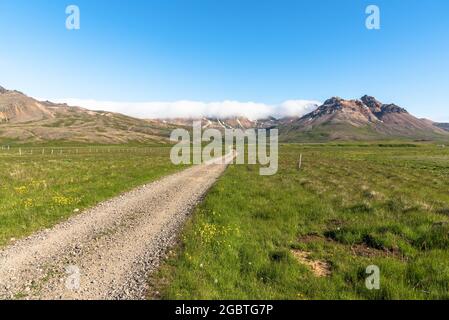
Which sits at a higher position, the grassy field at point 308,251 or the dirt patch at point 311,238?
the grassy field at point 308,251

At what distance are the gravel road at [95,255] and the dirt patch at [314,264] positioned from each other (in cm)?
458

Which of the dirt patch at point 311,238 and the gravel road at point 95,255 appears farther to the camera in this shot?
the dirt patch at point 311,238

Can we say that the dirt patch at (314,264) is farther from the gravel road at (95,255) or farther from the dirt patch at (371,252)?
the gravel road at (95,255)

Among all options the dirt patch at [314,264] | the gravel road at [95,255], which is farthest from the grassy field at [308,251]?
the gravel road at [95,255]

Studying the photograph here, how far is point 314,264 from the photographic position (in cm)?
1015

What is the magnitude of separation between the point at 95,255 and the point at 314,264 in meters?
7.25

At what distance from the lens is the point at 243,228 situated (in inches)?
541

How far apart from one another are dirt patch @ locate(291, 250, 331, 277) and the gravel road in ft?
15.0

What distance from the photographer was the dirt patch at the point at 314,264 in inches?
372

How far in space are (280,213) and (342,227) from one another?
3.37 meters

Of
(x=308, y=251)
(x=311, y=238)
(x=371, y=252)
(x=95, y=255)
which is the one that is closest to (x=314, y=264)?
(x=308, y=251)

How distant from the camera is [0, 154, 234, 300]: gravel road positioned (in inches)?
327
